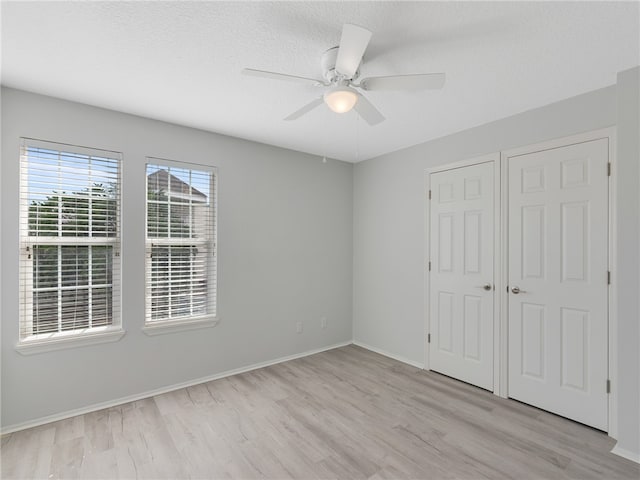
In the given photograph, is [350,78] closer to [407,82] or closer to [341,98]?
[341,98]

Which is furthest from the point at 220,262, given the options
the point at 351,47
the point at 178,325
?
the point at 351,47

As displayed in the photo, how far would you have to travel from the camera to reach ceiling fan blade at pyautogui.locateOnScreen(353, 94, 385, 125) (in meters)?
1.89

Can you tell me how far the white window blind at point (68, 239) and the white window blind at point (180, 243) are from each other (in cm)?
29

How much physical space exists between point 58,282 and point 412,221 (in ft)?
11.3

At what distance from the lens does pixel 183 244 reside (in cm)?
316

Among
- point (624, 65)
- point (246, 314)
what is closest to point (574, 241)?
point (624, 65)

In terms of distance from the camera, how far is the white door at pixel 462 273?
10.1ft

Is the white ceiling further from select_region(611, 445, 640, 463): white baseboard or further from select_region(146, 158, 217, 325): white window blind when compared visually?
select_region(611, 445, 640, 463): white baseboard

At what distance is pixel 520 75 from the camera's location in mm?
2168

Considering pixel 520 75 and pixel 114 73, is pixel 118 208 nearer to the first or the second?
pixel 114 73

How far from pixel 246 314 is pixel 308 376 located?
952 millimetres

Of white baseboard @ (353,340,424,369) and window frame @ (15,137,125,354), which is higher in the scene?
window frame @ (15,137,125,354)

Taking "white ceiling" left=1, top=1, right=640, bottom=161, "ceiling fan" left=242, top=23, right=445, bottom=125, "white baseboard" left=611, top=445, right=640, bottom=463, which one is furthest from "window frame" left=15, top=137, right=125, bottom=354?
"white baseboard" left=611, top=445, right=640, bottom=463

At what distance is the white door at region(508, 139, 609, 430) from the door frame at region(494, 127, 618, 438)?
0.03m
